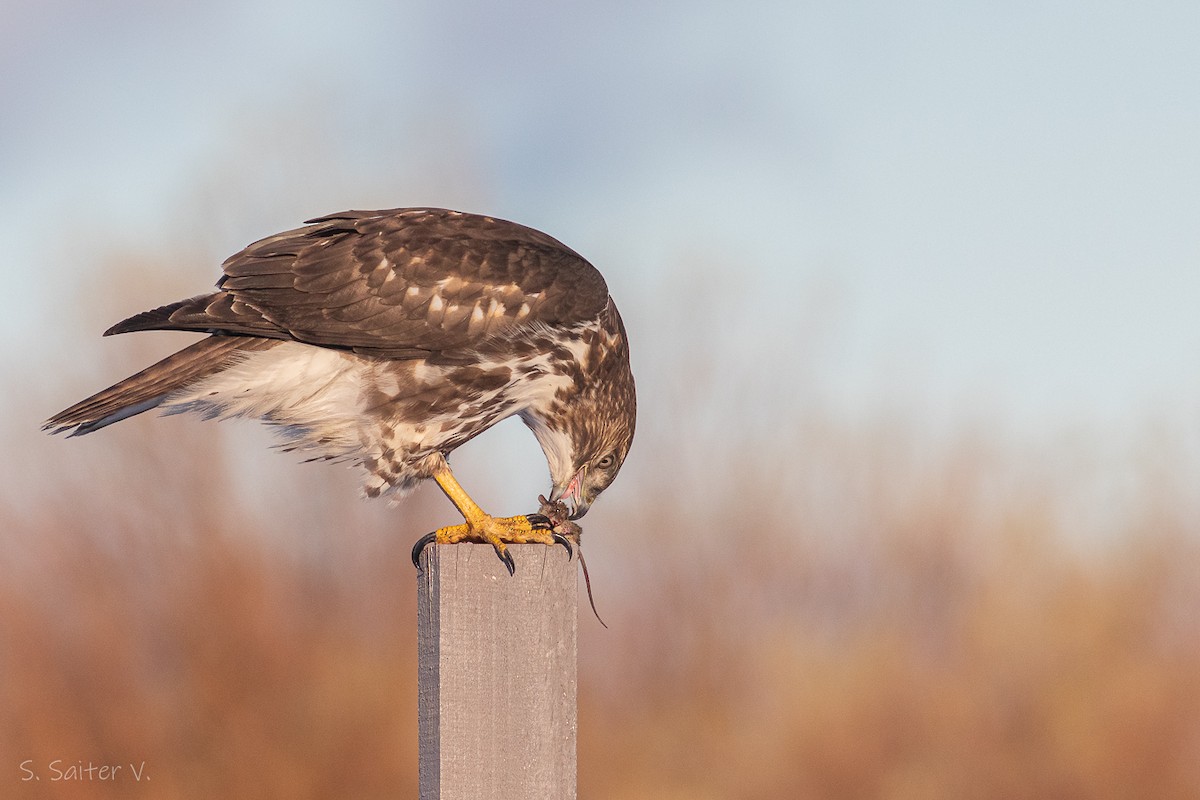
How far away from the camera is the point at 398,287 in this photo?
18.8ft

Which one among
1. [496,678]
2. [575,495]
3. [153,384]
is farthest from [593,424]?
[496,678]

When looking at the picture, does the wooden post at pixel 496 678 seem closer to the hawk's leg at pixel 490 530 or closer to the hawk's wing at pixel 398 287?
the hawk's leg at pixel 490 530

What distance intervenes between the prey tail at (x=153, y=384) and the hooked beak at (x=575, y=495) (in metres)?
1.64

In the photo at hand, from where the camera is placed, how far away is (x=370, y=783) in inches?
401

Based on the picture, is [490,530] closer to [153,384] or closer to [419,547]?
[419,547]

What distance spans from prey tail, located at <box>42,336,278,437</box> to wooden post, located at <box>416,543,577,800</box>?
193 cm

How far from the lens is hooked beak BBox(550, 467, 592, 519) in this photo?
644 centimetres

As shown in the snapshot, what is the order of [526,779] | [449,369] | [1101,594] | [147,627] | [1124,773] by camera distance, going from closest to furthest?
1. [526,779]
2. [449,369]
3. [147,627]
4. [1124,773]
5. [1101,594]

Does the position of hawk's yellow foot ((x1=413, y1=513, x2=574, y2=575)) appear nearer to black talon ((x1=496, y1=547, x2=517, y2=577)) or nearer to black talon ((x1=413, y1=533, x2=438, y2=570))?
black talon ((x1=413, y1=533, x2=438, y2=570))

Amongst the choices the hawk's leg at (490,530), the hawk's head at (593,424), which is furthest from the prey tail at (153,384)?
the hawk's head at (593,424)

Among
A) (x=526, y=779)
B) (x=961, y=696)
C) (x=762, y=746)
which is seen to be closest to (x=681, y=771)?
(x=762, y=746)

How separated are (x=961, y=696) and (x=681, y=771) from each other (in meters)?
2.63

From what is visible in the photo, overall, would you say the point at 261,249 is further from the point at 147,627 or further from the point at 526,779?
the point at 147,627

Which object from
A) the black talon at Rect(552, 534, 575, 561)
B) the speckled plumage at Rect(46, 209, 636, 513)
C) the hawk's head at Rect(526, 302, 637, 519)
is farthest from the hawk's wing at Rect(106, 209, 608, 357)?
the black talon at Rect(552, 534, 575, 561)
